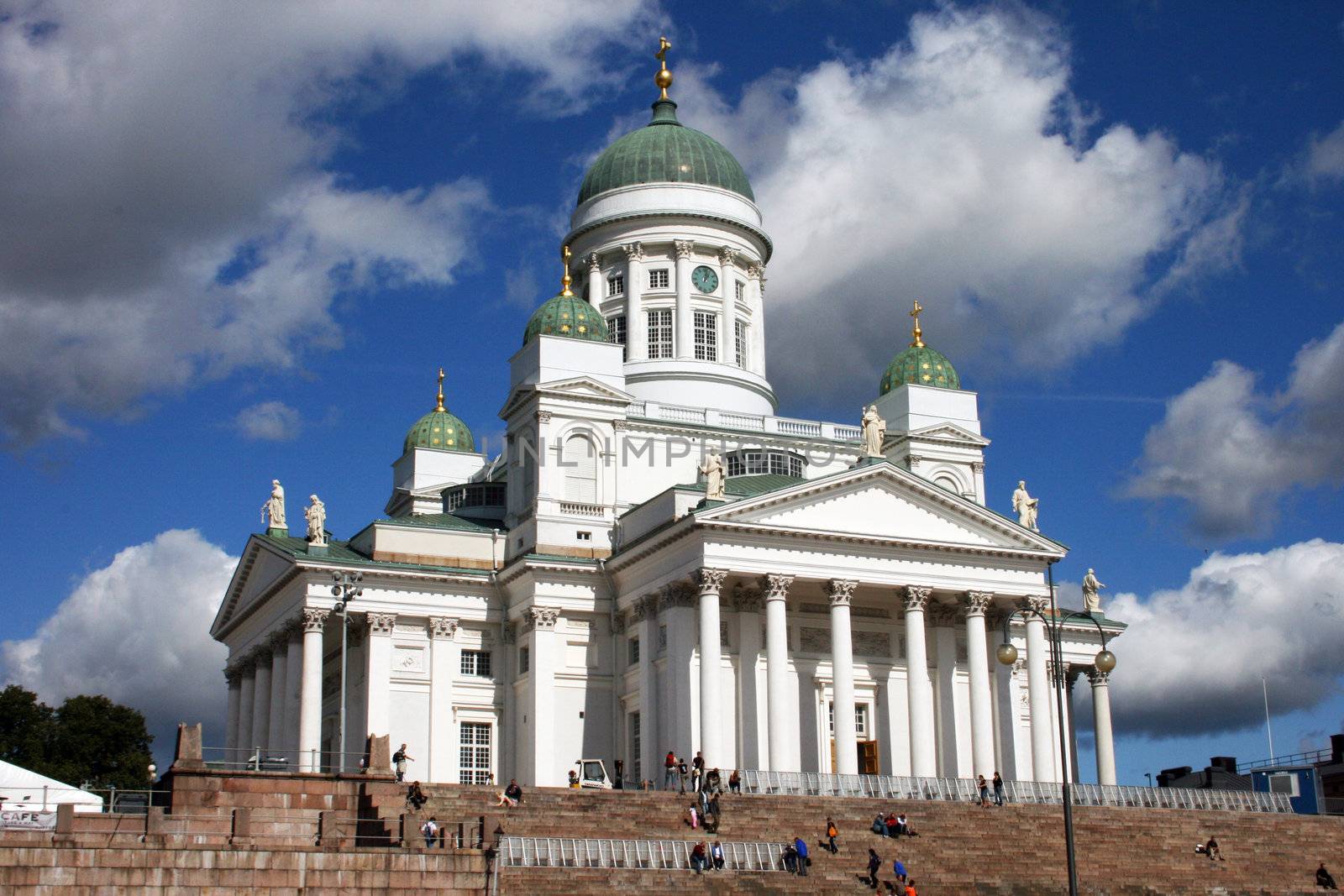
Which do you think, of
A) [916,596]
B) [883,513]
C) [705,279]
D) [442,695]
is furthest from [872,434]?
[442,695]

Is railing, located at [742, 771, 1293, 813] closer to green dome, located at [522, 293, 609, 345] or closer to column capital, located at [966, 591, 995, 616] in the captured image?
column capital, located at [966, 591, 995, 616]

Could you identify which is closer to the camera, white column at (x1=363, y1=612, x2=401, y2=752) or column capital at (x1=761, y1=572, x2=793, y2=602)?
column capital at (x1=761, y1=572, x2=793, y2=602)

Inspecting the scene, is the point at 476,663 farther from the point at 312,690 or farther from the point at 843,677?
the point at 843,677

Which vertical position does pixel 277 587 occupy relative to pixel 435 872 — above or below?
above

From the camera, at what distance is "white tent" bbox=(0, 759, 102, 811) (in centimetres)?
3950

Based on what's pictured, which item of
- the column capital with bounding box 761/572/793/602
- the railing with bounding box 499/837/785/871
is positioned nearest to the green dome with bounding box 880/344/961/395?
the column capital with bounding box 761/572/793/602

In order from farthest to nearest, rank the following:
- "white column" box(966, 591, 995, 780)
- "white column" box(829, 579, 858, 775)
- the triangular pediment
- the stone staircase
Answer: "white column" box(966, 591, 995, 780)
the triangular pediment
"white column" box(829, 579, 858, 775)
the stone staircase

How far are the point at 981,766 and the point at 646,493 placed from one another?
1544cm

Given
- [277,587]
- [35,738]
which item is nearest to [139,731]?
[35,738]

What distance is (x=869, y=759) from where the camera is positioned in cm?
5606

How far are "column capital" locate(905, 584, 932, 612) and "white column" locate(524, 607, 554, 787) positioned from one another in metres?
11.8

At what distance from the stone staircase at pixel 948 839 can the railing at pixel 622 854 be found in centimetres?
71

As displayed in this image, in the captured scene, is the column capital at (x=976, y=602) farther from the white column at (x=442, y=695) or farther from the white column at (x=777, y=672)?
the white column at (x=442, y=695)

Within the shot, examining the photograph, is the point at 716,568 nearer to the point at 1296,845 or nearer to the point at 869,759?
the point at 869,759
